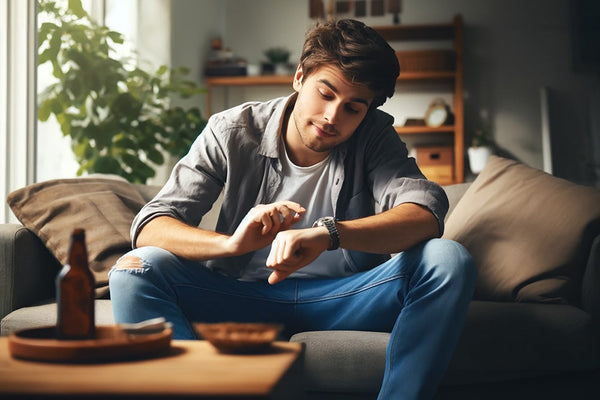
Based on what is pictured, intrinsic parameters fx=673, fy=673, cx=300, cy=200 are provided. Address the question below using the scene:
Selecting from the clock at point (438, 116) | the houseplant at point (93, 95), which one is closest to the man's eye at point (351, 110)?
the houseplant at point (93, 95)

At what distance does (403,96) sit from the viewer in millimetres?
5109

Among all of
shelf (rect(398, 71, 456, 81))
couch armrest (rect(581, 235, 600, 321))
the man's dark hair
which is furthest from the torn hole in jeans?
shelf (rect(398, 71, 456, 81))

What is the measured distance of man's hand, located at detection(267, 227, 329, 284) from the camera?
1253 mm

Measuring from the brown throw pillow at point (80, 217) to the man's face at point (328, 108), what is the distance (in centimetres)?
63

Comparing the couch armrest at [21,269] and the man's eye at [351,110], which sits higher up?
the man's eye at [351,110]

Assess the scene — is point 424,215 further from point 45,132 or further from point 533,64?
point 533,64

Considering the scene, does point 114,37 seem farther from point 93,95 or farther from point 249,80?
point 249,80

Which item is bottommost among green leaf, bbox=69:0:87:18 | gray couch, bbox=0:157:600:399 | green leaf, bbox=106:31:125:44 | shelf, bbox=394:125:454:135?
gray couch, bbox=0:157:600:399

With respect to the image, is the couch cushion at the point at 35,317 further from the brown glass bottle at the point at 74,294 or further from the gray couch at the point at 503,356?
the brown glass bottle at the point at 74,294

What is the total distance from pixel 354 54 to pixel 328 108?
5.5 inches

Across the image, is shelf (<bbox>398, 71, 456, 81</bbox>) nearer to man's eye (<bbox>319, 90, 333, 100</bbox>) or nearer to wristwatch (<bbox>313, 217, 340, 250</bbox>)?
man's eye (<bbox>319, 90, 333, 100</bbox>)

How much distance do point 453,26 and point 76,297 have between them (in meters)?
4.37

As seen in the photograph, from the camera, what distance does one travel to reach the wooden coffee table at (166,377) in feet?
2.43

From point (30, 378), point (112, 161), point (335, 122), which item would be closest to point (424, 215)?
point (335, 122)
